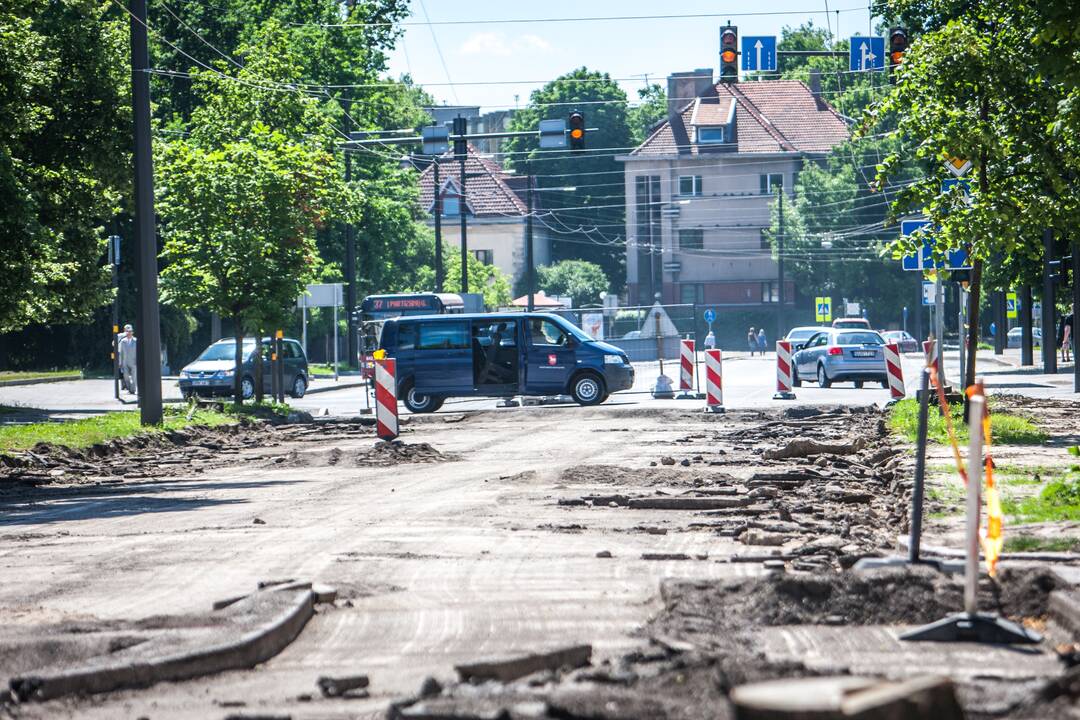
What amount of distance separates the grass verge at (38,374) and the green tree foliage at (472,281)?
2722cm

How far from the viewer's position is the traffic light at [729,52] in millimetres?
25812

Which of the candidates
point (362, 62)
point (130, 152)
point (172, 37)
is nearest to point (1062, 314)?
point (362, 62)

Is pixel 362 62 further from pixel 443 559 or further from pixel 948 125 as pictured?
pixel 443 559

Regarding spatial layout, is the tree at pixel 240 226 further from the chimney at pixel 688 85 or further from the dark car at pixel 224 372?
the chimney at pixel 688 85

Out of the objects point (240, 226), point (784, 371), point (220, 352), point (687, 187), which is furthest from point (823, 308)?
point (240, 226)

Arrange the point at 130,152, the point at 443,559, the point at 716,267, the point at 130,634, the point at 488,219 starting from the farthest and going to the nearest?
1. the point at 488,219
2. the point at 716,267
3. the point at 130,152
4. the point at 443,559
5. the point at 130,634

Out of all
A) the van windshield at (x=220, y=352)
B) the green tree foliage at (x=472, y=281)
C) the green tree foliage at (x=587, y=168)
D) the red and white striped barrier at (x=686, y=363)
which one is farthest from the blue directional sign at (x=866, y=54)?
the green tree foliage at (x=587, y=168)

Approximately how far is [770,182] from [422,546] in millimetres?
91930

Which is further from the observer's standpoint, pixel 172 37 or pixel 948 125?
pixel 172 37

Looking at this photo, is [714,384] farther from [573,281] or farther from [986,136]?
[573,281]

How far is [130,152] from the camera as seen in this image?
28.5 m

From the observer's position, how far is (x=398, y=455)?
735 inches

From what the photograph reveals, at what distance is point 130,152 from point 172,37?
92.7 ft

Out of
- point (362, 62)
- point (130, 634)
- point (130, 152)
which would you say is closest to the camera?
point (130, 634)
